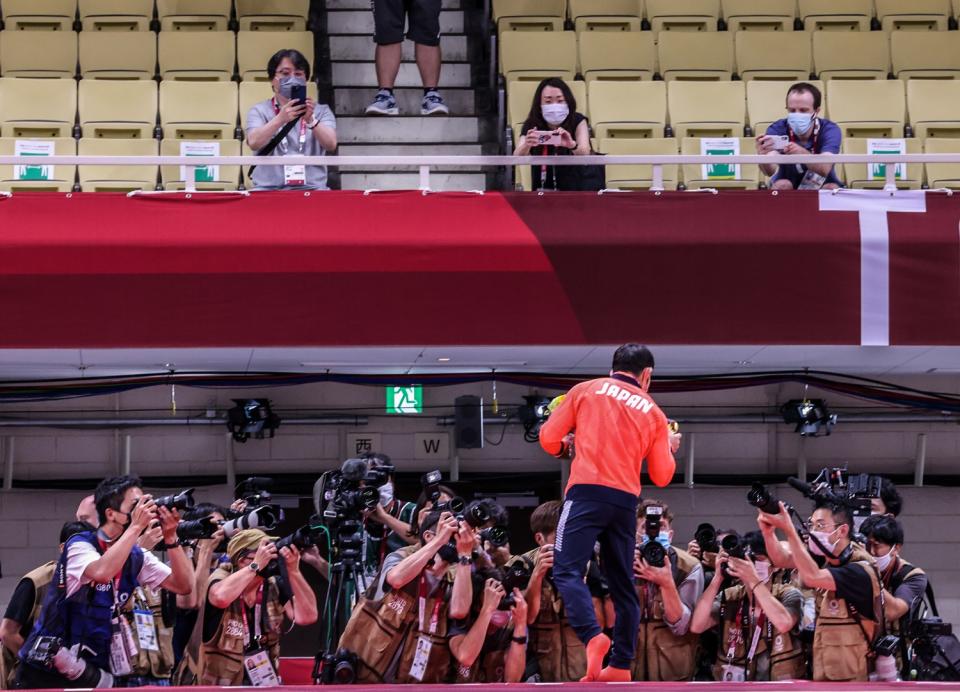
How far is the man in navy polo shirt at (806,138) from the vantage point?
32.0ft

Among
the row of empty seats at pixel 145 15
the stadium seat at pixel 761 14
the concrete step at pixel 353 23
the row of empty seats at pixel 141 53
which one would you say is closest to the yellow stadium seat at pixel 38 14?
the row of empty seats at pixel 145 15

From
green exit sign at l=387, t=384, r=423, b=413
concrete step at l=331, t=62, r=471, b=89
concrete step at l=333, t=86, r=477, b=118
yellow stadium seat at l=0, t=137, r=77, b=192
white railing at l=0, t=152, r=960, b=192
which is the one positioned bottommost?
green exit sign at l=387, t=384, r=423, b=413

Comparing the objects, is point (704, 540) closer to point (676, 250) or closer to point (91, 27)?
point (676, 250)

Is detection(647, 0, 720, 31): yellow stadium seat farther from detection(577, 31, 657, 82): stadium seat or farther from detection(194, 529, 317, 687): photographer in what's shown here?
detection(194, 529, 317, 687): photographer

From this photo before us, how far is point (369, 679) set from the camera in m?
8.15

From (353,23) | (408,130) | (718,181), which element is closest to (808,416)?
(718,181)

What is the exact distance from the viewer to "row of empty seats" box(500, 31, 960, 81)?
40.6 feet

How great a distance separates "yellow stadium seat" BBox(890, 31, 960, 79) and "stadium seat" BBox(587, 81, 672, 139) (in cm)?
236

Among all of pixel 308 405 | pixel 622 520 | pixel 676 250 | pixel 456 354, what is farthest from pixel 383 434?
pixel 622 520

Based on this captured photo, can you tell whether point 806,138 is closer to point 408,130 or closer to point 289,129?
point 289,129

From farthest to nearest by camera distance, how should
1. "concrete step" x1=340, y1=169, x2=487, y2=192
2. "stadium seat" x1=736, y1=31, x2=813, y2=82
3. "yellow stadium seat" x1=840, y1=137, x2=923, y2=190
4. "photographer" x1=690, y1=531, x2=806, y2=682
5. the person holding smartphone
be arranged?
"stadium seat" x1=736, y1=31, x2=813, y2=82 < "concrete step" x1=340, y1=169, x2=487, y2=192 < "yellow stadium seat" x1=840, y1=137, x2=923, y2=190 < the person holding smartphone < "photographer" x1=690, y1=531, x2=806, y2=682

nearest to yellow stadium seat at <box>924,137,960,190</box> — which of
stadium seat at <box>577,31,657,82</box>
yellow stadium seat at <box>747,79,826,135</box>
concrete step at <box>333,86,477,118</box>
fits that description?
yellow stadium seat at <box>747,79,826,135</box>

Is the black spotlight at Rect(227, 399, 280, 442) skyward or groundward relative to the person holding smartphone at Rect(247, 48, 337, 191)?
groundward

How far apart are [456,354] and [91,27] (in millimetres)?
4927
